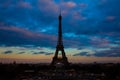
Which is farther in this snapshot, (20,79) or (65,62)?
(65,62)

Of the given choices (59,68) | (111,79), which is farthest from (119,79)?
(59,68)

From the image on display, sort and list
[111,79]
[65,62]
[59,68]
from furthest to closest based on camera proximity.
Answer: [59,68]
[65,62]
[111,79]

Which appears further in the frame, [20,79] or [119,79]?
[20,79]

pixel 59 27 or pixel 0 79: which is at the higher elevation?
pixel 59 27

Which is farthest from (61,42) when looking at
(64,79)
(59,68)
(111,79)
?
(59,68)

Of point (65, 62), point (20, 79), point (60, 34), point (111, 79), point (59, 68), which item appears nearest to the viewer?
point (111, 79)

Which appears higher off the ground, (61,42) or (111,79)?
(61,42)

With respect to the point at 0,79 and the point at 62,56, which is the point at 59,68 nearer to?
the point at 62,56

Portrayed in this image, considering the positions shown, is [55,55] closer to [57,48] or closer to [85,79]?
[57,48]

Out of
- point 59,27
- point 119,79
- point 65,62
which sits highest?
point 59,27
